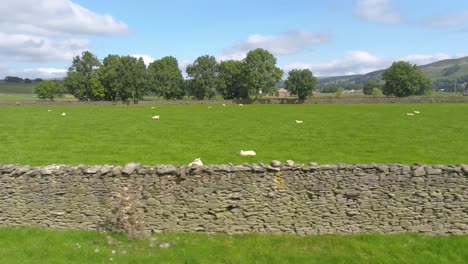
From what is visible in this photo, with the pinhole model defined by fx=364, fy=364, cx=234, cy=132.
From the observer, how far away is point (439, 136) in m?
21.1

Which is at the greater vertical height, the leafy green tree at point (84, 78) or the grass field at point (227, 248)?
the leafy green tree at point (84, 78)

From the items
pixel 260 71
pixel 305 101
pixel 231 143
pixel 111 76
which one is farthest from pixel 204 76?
pixel 231 143

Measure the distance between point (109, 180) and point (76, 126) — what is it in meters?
19.7

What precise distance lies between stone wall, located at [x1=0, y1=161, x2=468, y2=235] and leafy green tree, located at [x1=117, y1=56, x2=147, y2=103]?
7781 centimetres

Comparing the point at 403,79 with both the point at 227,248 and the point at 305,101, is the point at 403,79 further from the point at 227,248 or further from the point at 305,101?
the point at 227,248

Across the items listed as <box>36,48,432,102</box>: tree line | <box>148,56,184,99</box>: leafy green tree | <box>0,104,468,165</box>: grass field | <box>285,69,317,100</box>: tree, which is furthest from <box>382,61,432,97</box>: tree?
<box>0,104,468,165</box>: grass field

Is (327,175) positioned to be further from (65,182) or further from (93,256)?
(65,182)

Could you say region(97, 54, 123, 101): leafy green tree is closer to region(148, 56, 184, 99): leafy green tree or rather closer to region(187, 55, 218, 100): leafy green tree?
region(148, 56, 184, 99): leafy green tree

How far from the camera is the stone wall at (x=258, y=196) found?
363 inches

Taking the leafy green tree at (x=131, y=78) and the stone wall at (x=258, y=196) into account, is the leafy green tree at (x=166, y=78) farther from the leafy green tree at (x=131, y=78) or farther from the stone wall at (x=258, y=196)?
the stone wall at (x=258, y=196)

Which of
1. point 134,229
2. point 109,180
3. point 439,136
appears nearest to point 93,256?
point 134,229

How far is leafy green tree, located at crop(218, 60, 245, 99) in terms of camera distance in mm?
89994

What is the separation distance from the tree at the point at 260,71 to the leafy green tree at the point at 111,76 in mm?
29990

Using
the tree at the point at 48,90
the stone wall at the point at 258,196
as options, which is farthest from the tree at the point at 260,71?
the stone wall at the point at 258,196
